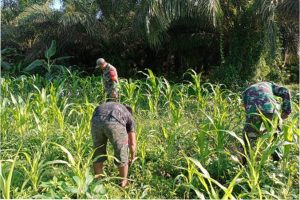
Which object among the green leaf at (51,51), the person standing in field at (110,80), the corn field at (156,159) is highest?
the green leaf at (51,51)

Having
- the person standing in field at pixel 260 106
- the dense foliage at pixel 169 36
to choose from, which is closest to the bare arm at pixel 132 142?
the person standing in field at pixel 260 106

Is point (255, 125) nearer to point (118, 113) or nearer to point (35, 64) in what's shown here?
point (118, 113)

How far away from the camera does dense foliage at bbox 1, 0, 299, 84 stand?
8.88 meters

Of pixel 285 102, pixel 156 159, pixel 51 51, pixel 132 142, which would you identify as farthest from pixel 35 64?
pixel 285 102

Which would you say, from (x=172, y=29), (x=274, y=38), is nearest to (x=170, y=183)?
(x=274, y=38)

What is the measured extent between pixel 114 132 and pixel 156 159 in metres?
0.84

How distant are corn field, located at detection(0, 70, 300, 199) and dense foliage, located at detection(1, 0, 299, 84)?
340 cm

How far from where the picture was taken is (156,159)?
4.23m

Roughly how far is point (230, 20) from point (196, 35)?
115cm

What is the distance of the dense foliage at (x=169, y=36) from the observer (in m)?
8.88

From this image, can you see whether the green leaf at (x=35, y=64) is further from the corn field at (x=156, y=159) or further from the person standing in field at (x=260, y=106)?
the person standing in field at (x=260, y=106)

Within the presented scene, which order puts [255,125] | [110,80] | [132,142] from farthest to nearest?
[110,80] < [255,125] < [132,142]

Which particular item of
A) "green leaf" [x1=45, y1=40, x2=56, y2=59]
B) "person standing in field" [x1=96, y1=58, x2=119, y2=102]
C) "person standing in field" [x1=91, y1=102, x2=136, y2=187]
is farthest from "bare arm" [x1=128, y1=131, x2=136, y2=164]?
"green leaf" [x1=45, y1=40, x2=56, y2=59]

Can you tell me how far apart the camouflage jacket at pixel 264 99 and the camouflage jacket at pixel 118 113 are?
1.30 metres
